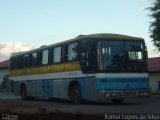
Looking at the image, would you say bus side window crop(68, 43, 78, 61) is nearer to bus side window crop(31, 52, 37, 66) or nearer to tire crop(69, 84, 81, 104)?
tire crop(69, 84, 81, 104)

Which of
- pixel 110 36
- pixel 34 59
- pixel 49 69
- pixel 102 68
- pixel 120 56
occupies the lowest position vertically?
pixel 102 68

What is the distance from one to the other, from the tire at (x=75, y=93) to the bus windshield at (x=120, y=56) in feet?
7.30

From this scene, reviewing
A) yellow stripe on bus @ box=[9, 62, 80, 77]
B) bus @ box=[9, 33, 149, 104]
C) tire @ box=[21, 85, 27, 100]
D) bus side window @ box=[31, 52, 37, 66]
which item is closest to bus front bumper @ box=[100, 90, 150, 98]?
bus @ box=[9, 33, 149, 104]

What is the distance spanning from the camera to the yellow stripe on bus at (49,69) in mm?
22928

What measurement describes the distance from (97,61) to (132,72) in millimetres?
1871

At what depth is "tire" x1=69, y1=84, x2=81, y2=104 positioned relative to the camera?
75.0 feet

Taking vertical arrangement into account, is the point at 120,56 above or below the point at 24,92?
above

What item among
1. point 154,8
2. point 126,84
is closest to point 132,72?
point 126,84

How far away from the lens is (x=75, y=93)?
75.9ft

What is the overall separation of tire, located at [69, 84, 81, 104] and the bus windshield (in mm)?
2225

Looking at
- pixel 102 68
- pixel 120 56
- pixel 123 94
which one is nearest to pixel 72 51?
pixel 102 68

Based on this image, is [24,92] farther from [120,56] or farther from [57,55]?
[120,56]

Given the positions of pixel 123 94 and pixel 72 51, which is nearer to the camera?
pixel 123 94

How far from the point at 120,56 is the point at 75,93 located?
3.19 meters
